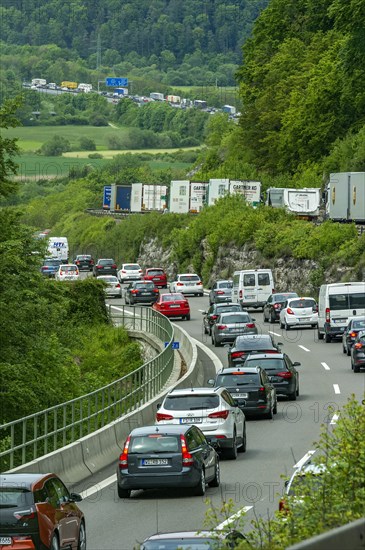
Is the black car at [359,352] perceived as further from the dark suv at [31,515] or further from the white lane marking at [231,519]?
the dark suv at [31,515]

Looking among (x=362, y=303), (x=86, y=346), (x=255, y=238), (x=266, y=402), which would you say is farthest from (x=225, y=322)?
(x=255, y=238)

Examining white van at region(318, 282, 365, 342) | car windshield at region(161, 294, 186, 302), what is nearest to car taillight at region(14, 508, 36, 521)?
white van at region(318, 282, 365, 342)

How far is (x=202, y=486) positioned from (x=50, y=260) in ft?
266

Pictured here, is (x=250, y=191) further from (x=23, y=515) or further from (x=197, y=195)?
(x=23, y=515)

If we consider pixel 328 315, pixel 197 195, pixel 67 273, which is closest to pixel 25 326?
pixel 328 315

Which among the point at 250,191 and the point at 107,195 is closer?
the point at 250,191

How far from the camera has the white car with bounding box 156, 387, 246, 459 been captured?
24703mm

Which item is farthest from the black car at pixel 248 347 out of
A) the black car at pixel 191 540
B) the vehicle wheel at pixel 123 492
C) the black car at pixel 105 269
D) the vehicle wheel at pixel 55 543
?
the black car at pixel 105 269

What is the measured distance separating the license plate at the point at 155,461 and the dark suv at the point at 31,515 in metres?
5.58

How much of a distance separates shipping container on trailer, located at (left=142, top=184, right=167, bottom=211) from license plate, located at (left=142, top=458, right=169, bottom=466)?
353 ft

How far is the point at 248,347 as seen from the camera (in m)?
40.0

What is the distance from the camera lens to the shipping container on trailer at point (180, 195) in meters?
113

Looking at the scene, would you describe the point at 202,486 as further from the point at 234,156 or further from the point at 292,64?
the point at 234,156

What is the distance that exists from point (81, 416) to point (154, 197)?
103916 millimetres
